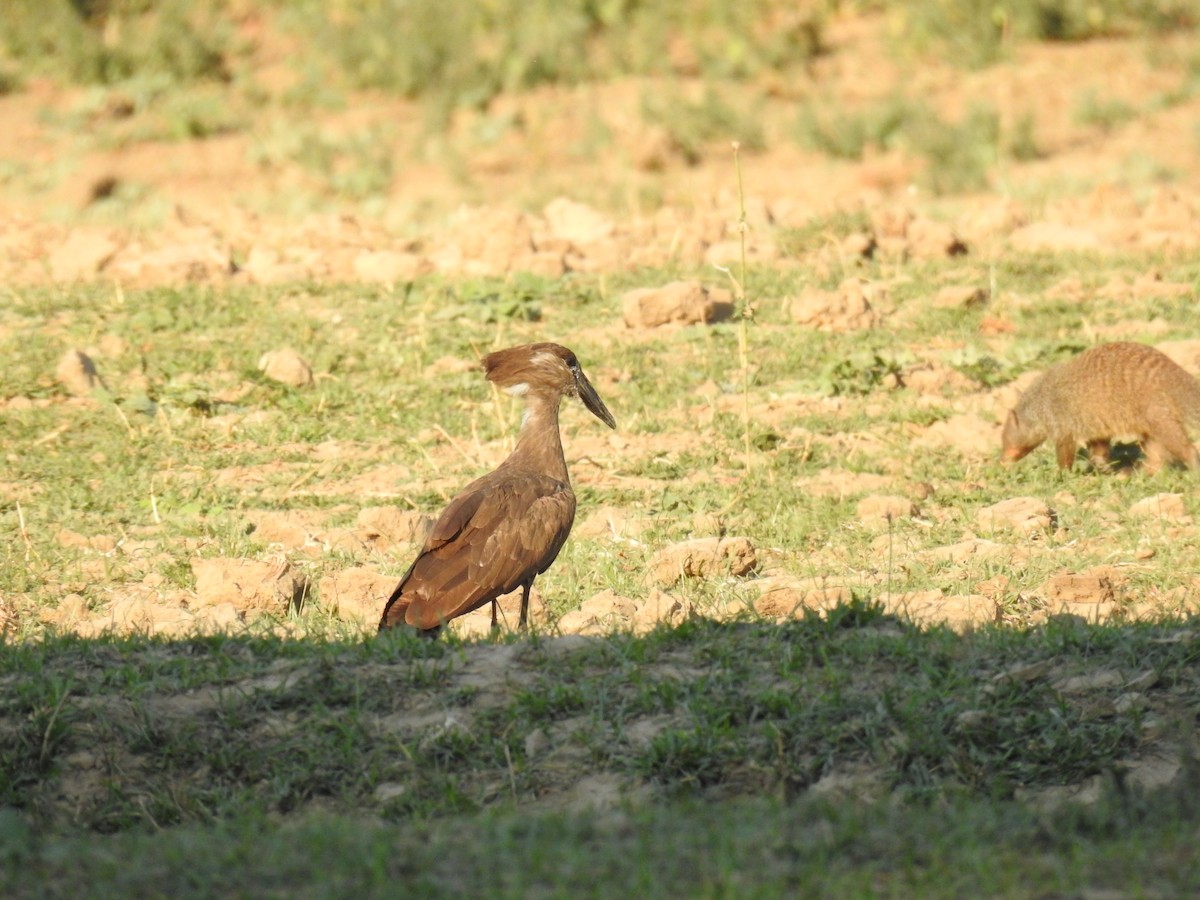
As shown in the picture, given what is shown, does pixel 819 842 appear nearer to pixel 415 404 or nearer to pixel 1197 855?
pixel 1197 855

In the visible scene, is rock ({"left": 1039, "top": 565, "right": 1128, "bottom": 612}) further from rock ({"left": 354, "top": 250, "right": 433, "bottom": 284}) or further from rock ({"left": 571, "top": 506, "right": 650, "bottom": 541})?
rock ({"left": 354, "top": 250, "right": 433, "bottom": 284})

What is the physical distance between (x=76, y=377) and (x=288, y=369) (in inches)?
44.9

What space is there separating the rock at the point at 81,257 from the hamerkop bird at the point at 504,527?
18.7 feet

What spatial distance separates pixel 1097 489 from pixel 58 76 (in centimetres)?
1334

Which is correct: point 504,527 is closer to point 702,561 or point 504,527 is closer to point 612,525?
point 702,561

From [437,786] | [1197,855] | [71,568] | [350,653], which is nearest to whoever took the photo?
[1197,855]

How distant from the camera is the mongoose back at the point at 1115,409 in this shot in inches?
330

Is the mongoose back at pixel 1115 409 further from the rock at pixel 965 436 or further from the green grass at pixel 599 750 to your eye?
the green grass at pixel 599 750

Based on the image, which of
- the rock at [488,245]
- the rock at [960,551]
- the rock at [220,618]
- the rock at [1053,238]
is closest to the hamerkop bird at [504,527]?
the rock at [220,618]

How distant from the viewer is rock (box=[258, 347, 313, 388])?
9484mm

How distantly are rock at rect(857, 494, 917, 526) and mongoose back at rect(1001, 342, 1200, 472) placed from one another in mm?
1012

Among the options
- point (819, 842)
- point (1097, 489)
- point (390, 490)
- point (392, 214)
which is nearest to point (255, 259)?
point (392, 214)

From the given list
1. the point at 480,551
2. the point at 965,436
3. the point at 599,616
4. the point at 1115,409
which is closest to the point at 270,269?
the point at 965,436

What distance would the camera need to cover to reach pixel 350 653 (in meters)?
5.64
